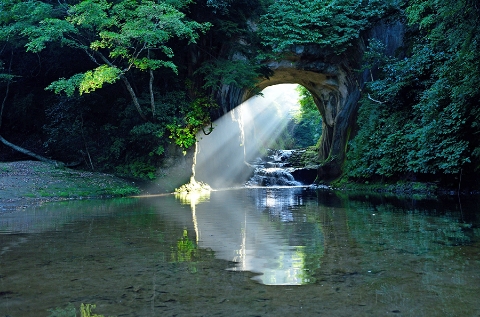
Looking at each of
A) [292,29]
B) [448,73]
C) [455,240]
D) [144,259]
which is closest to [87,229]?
[144,259]

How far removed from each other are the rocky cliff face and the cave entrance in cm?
221

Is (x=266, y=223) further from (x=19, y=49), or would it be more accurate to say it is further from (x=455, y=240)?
(x=19, y=49)

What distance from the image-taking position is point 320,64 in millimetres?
23609

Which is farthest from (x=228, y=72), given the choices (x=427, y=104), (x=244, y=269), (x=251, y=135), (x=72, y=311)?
(x=251, y=135)

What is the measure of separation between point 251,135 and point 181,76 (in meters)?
24.8

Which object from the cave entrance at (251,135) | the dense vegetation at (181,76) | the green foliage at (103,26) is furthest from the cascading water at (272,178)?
the green foliage at (103,26)

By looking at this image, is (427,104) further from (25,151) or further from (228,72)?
(25,151)

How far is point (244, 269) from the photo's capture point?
3.65 metres

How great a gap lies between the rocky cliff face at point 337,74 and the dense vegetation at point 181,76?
598 mm

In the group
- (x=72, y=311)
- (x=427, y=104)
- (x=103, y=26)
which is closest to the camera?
(x=72, y=311)

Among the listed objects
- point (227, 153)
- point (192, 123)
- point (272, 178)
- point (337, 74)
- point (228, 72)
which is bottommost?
point (272, 178)

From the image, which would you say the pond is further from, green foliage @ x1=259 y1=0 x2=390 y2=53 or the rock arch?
the rock arch

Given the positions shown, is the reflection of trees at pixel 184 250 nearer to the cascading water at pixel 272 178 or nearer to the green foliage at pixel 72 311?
the green foliage at pixel 72 311

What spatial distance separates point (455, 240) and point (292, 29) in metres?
17.3
